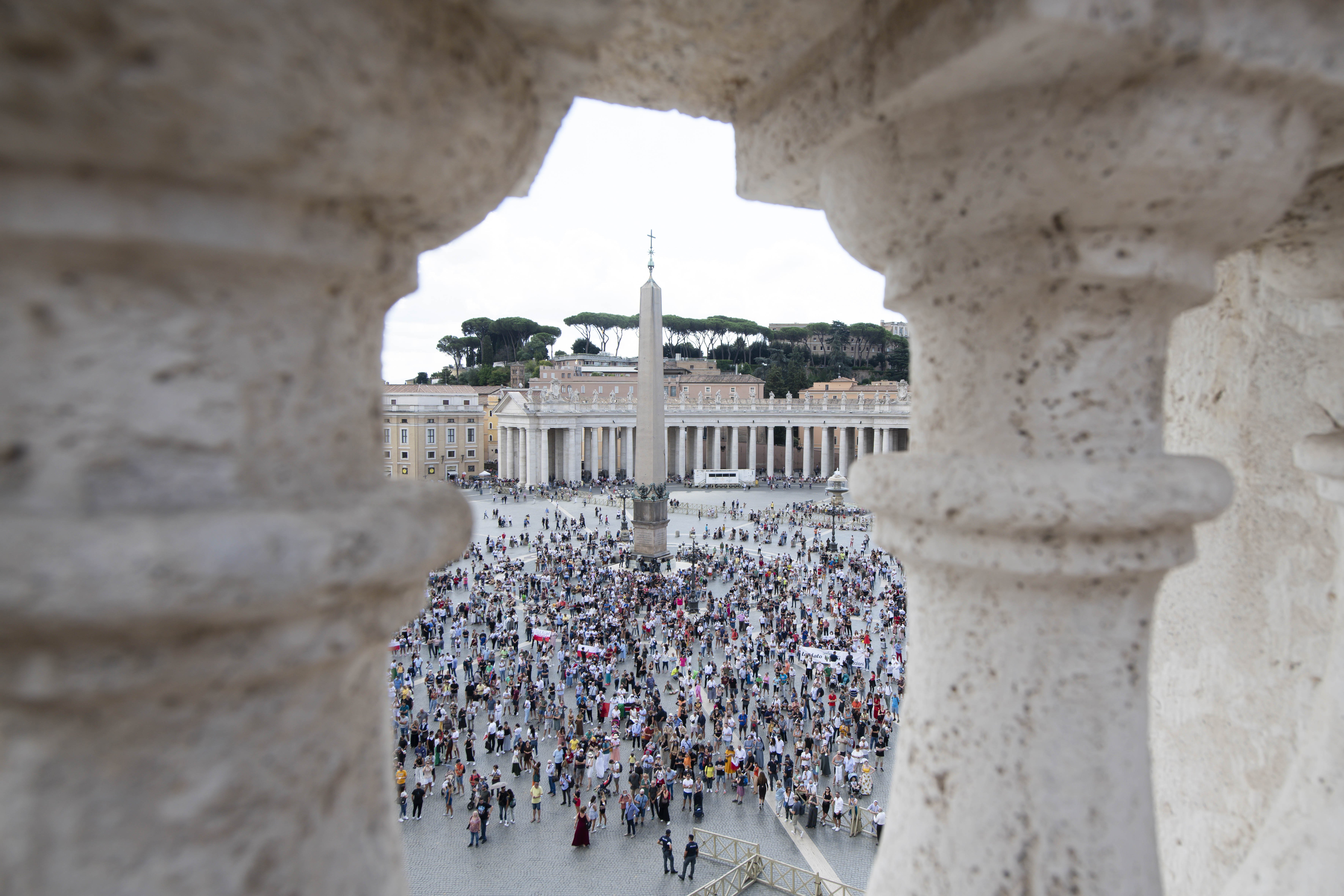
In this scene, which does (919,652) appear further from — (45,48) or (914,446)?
(45,48)

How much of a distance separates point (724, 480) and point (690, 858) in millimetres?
44232

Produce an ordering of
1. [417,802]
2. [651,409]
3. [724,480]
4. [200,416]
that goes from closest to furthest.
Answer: [200,416]
[417,802]
[651,409]
[724,480]

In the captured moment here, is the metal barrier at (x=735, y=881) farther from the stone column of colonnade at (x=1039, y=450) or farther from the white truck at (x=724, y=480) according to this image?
the white truck at (x=724, y=480)

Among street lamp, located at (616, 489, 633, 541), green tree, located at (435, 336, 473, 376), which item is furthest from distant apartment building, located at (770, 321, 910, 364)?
street lamp, located at (616, 489, 633, 541)

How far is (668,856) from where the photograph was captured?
9.95 metres

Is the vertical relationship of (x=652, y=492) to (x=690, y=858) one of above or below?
above

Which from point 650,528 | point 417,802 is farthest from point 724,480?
point 417,802

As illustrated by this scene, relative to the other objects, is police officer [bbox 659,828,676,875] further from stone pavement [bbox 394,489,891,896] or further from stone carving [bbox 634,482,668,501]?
stone carving [bbox 634,482,668,501]

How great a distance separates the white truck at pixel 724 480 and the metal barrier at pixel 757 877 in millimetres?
42965

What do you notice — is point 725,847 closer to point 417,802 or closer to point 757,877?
point 757,877

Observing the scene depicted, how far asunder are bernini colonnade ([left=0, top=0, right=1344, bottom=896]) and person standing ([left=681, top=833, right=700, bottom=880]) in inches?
329

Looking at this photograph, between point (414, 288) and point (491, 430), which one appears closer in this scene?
point (414, 288)

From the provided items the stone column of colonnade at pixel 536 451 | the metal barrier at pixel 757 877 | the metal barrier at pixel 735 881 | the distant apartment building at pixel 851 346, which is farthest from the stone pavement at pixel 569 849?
the distant apartment building at pixel 851 346

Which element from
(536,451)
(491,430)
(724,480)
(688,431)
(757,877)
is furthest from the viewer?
(688,431)
